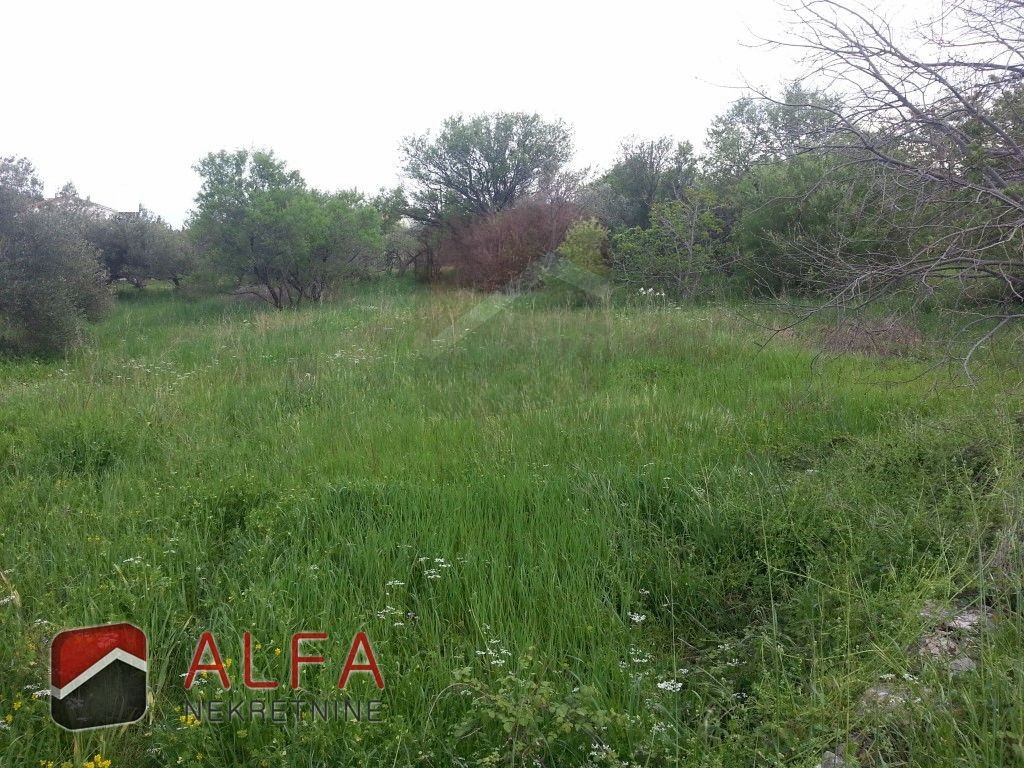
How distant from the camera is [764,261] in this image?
1423 centimetres

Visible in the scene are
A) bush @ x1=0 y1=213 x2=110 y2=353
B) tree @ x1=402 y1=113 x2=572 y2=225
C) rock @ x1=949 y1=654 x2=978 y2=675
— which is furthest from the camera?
tree @ x1=402 y1=113 x2=572 y2=225

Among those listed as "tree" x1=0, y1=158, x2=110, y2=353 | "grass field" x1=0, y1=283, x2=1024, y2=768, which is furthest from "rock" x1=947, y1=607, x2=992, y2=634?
"tree" x1=0, y1=158, x2=110, y2=353

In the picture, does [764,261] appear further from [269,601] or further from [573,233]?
[269,601]

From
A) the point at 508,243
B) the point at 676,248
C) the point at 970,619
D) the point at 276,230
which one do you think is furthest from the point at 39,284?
the point at 970,619

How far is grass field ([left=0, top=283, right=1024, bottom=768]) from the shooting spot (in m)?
2.26

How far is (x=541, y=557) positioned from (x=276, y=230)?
52.0ft

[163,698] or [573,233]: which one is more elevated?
[573,233]

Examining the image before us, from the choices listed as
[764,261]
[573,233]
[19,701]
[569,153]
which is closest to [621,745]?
[19,701]

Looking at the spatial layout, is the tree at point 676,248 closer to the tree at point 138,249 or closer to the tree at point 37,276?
the tree at point 37,276

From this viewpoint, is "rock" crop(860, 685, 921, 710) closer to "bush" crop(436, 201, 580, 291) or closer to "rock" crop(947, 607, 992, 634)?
"rock" crop(947, 607, 992, 634)

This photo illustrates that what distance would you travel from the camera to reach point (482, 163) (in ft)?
85.0

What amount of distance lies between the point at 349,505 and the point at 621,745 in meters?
2.30

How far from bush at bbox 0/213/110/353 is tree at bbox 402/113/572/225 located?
15.4 metres

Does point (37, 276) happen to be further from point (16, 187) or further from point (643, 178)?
point (643, 178)
